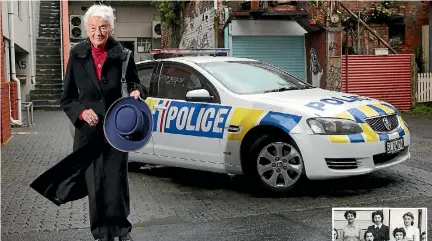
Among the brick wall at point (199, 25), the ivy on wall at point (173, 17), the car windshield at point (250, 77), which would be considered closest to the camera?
the car windshield at point (250, 77)

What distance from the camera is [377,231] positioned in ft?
11.2

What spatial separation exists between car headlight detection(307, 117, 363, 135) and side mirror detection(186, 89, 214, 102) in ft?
4.21

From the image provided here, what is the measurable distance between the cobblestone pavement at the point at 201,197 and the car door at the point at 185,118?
0.46 m

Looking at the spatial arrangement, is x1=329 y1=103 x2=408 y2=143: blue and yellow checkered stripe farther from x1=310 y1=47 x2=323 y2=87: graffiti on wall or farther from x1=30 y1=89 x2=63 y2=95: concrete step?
x1=30 y1=89 x2=63 y2=95: concrete step

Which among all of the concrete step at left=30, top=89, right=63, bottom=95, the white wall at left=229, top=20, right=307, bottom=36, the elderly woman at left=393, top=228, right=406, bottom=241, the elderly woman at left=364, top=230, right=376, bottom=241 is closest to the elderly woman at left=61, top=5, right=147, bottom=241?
the elderly woman at left=364, top=230, right=376, bottom=241

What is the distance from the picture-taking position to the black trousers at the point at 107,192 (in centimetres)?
434

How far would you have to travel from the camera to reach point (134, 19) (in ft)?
91.9

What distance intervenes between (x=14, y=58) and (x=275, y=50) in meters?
7.45

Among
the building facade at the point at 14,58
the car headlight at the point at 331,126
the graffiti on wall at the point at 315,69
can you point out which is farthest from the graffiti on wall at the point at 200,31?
the car headlight at the point at 331,126

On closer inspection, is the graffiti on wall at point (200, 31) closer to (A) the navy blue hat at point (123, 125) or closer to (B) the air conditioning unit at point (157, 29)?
(B) the air conditioning unit at point (157, 29)

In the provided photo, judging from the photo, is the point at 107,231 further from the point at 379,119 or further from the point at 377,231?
the point at 379,119

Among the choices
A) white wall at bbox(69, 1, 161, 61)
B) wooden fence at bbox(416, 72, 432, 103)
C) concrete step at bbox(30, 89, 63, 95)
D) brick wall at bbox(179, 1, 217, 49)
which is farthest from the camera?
white wall at bbox(69, 1, 161, 61)

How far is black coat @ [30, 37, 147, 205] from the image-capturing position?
426 cm

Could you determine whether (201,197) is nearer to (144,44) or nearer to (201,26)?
(201,26)
